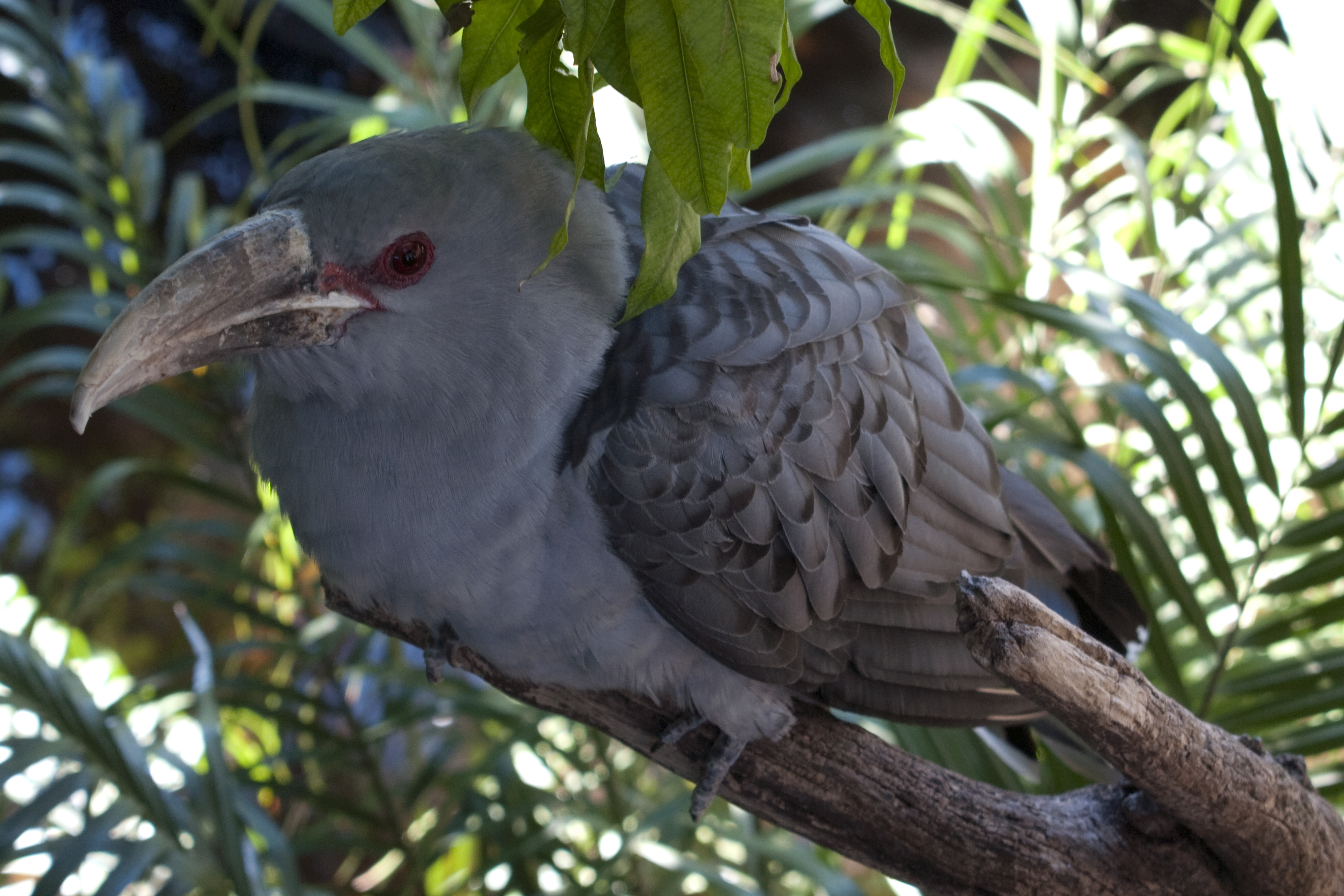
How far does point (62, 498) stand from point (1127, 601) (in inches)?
133

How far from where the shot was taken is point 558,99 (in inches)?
27.8

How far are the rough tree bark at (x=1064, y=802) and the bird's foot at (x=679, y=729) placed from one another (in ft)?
0.04

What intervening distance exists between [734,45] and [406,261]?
525mm

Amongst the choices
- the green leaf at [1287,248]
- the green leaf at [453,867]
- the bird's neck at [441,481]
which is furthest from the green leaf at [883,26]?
the green leaf at [453,867]

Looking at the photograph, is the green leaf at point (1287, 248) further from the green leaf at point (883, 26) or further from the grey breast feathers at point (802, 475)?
the green leaf at point (883, 26)

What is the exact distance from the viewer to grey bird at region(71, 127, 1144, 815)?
993mm

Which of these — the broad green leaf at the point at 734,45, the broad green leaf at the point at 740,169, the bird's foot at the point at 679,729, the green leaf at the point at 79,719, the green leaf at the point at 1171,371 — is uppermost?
the broad green leaf at the point at 734,45

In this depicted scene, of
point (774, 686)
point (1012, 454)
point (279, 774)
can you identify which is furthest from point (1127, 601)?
point (279, 774)

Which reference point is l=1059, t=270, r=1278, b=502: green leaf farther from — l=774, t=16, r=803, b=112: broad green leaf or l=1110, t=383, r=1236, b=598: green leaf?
l=774, t=16, r=803, b=112: broad green leaf

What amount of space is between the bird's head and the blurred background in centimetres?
20

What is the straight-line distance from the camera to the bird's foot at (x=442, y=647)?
119 cm

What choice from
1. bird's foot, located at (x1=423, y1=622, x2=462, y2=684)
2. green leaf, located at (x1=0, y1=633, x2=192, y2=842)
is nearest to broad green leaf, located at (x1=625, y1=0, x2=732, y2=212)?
bird's foot, located at (x1=423, y1=622, x2=462, y2=684)

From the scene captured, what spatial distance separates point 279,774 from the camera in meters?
2.11

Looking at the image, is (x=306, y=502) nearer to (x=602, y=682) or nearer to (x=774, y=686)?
(x=602, y=682)
